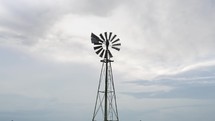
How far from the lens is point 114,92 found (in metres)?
54.2

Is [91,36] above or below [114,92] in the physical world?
above

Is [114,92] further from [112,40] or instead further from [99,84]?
[112,40]

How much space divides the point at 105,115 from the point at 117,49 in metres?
10.4

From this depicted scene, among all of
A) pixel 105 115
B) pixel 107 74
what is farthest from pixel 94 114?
pixel 107 74

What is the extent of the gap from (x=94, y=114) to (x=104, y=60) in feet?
27.4

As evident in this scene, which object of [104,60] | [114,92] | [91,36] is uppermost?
[91,36]

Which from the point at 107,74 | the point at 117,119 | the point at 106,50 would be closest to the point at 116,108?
the point at 117,119

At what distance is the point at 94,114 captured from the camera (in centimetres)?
5309

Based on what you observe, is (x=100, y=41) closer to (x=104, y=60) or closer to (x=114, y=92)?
(x=104, y=60)

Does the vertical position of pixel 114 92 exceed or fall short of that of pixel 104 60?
it falls short

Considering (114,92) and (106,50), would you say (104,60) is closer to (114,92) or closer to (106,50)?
(106,50)

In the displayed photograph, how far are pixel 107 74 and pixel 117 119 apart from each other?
22.8 ft

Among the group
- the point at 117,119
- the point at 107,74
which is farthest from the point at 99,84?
the point at 117,119

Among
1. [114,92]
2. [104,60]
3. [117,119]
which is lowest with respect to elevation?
[117,119]
